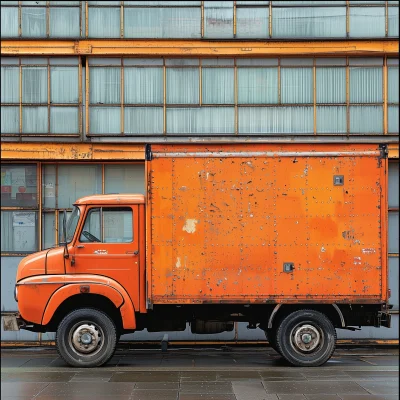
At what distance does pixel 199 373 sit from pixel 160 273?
5.81 ft

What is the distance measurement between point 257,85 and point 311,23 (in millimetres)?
1881

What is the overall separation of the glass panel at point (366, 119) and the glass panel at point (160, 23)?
4.04 m

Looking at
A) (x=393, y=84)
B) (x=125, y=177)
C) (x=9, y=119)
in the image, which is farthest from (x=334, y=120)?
(x=9, y=119)

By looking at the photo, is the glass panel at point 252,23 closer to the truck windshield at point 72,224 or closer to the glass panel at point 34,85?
the glass panel at point 34,85

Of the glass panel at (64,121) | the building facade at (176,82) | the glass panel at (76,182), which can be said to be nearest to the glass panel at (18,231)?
the building facade at (176,82)

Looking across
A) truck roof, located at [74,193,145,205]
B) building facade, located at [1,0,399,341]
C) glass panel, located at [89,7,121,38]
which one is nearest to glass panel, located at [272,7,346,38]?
building facade, located at [1,0,399,341]

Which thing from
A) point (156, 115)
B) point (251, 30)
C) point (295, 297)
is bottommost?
point (295, 297)

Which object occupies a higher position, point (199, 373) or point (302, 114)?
point (302, 114)

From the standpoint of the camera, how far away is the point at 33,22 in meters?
16.1

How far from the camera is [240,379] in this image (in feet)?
36.3

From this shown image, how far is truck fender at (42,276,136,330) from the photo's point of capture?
11.9 m

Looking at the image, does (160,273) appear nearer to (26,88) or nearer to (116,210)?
(116,210)

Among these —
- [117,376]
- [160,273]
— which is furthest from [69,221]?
[117,376]

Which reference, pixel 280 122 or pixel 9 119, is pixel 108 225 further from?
pixel 280 122
